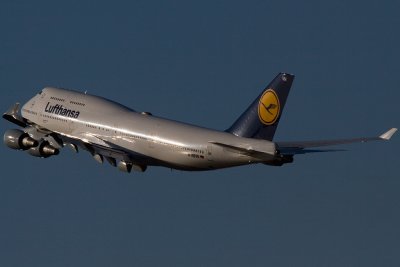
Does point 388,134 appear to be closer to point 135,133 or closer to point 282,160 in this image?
point 282,160

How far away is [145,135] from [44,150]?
8341mm

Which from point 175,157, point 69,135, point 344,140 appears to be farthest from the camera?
point 69,135

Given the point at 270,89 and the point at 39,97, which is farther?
the point at 39,97

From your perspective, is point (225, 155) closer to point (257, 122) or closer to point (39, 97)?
point (257, 122)

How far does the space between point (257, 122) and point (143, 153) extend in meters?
10.7

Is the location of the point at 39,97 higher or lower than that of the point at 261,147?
higher

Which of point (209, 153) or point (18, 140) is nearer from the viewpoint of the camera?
point (209, 153)

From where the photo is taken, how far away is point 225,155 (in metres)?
Answer: 87.7

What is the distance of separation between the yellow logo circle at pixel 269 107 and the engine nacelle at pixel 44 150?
57.0 feet

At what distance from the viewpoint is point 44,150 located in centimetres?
9425

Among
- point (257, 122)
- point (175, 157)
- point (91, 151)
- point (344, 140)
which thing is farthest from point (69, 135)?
point (344, 140)

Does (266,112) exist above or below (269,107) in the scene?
below

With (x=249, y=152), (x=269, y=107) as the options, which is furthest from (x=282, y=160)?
(x=269, y=107)

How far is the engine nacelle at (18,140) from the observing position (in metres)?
95.3
